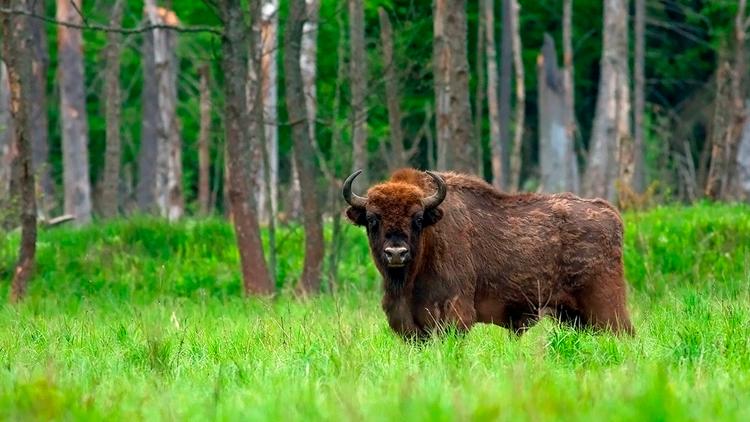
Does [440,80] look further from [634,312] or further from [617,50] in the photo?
[617,50]

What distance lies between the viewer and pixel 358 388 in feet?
26.0

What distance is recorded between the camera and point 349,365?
28.5 ft

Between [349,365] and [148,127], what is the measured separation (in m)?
24.4

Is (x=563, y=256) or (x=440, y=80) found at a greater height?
(x=440, y=80)

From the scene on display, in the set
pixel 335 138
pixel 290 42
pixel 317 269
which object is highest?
pixel 290 42

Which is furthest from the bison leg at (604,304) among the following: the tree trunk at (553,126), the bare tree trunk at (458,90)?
the tree trunk at (553,126)

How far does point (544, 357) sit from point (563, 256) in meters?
2.93

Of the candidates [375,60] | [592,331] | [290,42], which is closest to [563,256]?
[592,331]

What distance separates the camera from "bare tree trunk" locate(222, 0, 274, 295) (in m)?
15.3

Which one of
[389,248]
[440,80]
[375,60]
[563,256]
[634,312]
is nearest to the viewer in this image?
[389,248]

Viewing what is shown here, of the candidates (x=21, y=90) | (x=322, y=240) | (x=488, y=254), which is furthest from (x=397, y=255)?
(x=322, y=240)

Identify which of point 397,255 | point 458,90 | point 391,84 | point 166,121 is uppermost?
point 391,84

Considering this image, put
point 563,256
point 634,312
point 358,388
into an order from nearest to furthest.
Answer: point 358,388, point 563,256, point 634,312

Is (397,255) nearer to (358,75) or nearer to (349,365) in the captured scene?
(349,365)
